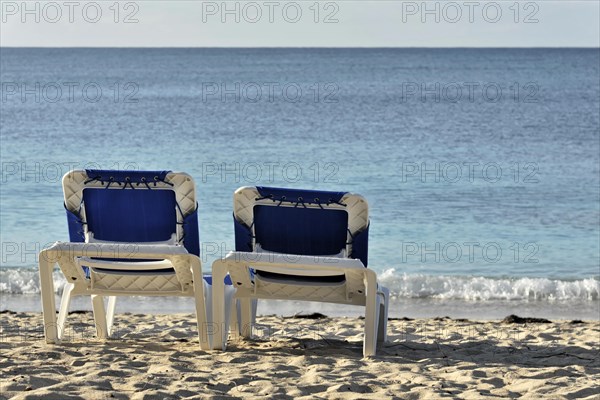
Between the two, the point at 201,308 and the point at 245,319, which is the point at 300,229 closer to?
the point at 201,308

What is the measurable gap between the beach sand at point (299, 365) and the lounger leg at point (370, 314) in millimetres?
75

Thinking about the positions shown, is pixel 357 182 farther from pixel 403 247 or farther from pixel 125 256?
pixel 125 256

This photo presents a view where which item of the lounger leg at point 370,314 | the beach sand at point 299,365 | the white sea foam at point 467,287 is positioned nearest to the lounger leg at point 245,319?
the beach sand at point 299,365

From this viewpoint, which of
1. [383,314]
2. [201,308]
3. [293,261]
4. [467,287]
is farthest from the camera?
[467,287]

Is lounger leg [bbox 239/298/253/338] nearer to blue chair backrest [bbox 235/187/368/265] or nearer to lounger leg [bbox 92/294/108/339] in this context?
blue chair backrest [bbox 235/187/368/265]

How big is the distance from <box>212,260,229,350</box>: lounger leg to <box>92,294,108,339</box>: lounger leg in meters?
0.86

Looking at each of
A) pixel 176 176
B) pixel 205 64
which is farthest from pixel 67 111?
pixel 205 64

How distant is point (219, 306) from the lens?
5.61 meters

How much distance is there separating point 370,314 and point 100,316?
5.60 ft

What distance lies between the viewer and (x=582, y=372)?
5473mm

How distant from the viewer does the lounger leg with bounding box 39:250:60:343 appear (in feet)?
17.8

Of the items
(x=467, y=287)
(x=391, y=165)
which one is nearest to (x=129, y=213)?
(x=467, y=287)

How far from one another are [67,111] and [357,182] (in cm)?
1505

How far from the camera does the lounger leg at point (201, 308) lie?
18.0ft
